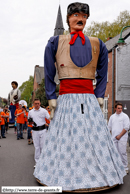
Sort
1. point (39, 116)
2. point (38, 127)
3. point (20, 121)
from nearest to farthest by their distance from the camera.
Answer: point (38, 127)
point (39, 116)
point (20, 121)

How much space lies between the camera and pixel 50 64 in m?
4.50

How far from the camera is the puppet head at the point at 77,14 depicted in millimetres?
4465

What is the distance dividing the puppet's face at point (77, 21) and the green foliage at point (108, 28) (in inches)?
1072

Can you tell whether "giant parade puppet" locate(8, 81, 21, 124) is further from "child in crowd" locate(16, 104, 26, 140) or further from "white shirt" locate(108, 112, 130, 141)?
"white shirt" locate(108, 112, 130, 141)

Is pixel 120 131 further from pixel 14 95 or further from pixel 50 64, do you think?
pixel 14 95

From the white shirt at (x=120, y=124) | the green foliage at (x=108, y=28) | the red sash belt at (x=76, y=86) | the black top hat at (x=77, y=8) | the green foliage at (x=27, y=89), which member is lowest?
the white shirt at (x=120, y=124)

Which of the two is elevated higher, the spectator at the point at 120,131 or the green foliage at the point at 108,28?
the green foliage at the point at 108,28

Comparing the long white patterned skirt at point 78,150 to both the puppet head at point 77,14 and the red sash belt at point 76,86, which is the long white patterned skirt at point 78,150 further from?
the puppet head at point 77,14

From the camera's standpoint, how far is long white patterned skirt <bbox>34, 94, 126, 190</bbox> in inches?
153

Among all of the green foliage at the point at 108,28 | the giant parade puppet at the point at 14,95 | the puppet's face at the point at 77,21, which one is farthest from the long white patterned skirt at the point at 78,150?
the green foliage at the point at 108,28

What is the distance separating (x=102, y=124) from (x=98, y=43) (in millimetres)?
1502

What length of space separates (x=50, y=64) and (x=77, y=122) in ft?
3.85

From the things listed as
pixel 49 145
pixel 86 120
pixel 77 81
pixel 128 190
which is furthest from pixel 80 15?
pixel 128 190

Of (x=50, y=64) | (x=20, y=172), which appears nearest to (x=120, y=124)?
(x=50, y=64)
